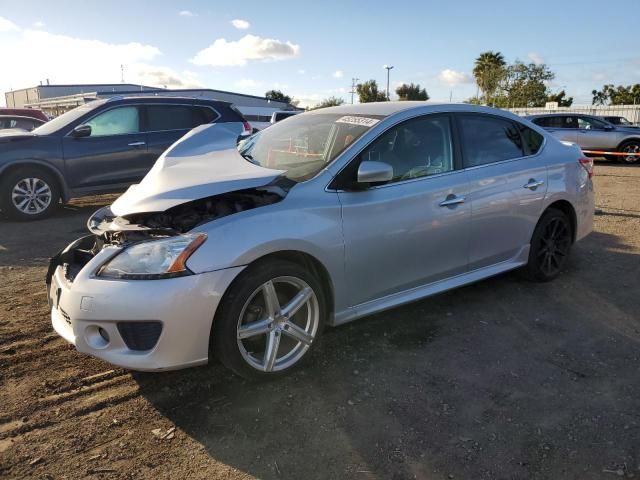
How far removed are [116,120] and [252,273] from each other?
6.47 meters

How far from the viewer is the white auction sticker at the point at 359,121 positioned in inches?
142

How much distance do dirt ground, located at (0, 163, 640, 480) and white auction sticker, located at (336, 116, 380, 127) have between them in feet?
4.95

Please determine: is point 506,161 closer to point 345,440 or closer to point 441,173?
point 441,173

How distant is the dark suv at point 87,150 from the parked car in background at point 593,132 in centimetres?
1262

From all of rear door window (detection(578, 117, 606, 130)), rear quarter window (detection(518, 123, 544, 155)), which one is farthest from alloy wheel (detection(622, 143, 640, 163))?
rear quarter window (detection(518, 123, 544, 155))

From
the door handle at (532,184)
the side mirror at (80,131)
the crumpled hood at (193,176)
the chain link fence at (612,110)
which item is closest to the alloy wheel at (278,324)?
the crumpled hood at (193,176)

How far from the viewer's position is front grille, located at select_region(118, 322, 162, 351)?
8.80 ft

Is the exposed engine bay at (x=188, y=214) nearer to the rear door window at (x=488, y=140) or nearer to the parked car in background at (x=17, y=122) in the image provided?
the rear door window at (x=488, y=140)

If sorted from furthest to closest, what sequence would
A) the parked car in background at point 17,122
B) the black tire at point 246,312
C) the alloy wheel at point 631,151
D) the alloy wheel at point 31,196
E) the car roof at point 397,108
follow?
the alloy wheel at point 631,151 → the parked car in background at point 17,122 → the alloy wheel at point 31,196 → the car roof at point 397,108 → the black tire at point 246,312

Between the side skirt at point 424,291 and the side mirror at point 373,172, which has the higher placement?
the side mirror at point 373,172

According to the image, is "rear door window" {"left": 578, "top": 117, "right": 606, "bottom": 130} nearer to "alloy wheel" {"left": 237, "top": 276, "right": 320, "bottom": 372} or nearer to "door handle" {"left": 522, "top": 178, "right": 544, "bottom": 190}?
"door handle" {"left": 522, "top": 178, "right": 544, "bottom": 190}

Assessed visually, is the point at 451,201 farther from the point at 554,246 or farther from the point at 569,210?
the point at 569,210

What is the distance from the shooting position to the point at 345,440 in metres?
2.58

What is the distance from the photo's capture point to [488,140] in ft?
13.9
